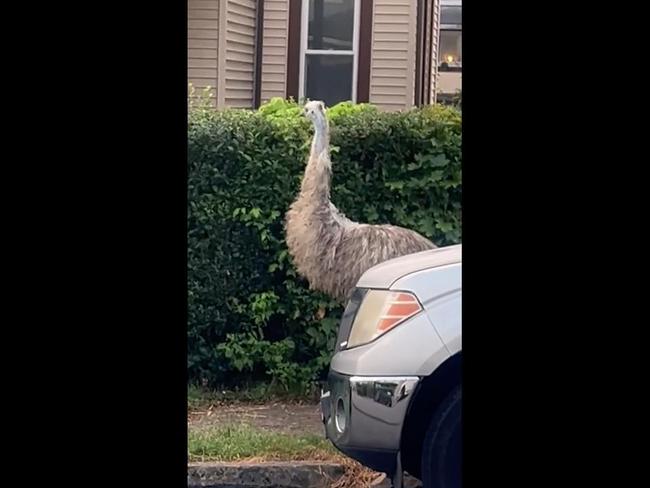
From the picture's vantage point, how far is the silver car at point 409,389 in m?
3.33

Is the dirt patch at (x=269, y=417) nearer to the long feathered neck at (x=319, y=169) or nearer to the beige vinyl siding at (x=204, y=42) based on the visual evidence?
the long feathered neck at (x=319, y=169)

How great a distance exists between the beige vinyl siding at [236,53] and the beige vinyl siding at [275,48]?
0.09 meters

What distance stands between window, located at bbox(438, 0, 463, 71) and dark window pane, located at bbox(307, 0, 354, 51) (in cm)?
69

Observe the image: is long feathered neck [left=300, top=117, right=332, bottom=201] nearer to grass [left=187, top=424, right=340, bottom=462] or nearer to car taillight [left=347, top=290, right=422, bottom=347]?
grass [left=187, top=424, right=340, bottom=462]

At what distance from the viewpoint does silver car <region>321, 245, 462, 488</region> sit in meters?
3.33

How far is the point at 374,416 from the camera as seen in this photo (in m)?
3.37

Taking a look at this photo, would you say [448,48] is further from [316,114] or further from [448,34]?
[316,114]

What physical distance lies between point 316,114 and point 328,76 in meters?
2.17

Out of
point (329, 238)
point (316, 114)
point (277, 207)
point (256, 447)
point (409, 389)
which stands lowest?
point (256, 447)

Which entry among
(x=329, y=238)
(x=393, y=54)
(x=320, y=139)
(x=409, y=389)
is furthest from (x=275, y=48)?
(x=409, y=389)
